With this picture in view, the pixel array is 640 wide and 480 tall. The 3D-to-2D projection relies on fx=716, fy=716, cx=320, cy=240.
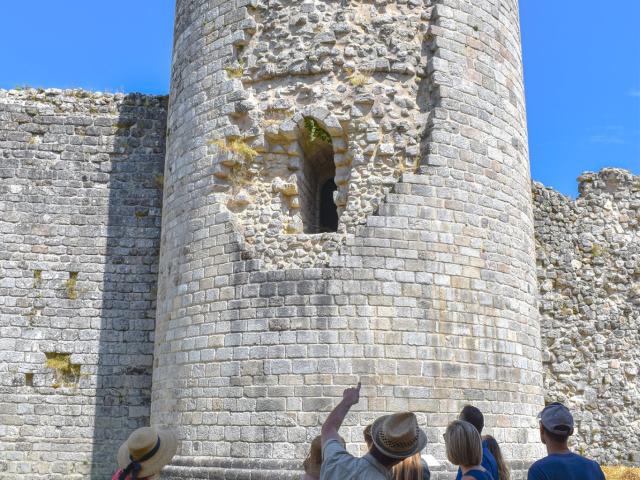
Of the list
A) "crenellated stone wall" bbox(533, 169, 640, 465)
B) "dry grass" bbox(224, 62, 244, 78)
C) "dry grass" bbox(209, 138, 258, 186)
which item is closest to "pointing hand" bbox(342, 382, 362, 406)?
"dry grass" bbox(209, 138, 258, 186)

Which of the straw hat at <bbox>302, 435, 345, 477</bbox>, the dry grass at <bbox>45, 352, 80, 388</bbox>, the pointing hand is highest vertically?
the dry grass at <bbox>45, 352, 80, 388</bbox>

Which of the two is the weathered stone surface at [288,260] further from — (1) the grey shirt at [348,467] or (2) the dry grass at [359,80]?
(1) the grey shirt at [348,467]

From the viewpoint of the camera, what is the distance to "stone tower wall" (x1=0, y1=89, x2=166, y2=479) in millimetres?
11242

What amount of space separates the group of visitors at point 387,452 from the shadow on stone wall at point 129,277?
26.8 feet

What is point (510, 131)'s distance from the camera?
9.85 meters

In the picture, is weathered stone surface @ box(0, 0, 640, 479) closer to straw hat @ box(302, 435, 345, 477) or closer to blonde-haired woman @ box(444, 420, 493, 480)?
blonde-haired woman @ box(444, 420, 493, 480)

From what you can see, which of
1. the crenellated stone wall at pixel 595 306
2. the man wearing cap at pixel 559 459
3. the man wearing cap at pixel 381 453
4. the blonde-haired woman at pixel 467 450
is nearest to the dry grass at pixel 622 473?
the crenellated stone wall at pixel 595 306

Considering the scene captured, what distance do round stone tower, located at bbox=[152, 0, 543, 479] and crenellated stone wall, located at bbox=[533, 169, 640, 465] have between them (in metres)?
3.30

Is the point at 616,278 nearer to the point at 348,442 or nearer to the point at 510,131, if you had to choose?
the point at 510,131

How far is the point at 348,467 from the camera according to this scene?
3178 millimetres

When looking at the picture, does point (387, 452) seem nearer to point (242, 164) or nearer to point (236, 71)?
point (242, 164)

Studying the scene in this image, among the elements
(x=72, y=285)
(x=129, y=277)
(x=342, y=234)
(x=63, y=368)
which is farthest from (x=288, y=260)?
(x=63, y=368)

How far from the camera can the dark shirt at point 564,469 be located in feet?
12.8

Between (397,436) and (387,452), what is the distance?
0.31 ft
